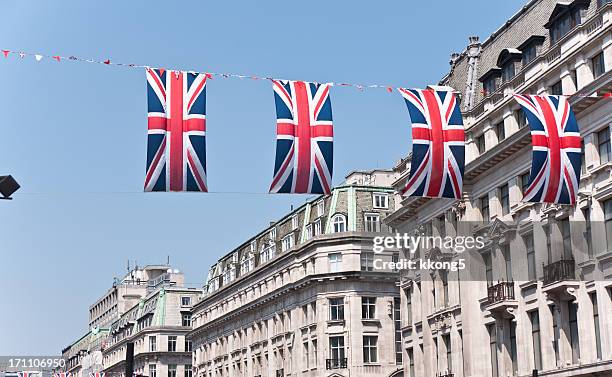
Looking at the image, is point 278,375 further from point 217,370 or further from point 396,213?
point 396,213

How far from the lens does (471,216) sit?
188 ft

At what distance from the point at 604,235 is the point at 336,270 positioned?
40.3 metres

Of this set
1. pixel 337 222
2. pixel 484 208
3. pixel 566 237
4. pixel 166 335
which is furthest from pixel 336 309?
pixel 166 335

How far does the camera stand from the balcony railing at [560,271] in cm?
4647

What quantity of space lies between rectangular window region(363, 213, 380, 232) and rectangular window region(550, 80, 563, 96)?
37109 millimetres

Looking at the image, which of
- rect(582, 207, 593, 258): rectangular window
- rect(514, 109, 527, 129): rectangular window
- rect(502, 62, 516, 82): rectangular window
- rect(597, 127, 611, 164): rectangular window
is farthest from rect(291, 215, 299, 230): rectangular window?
rect(597, 127, 611, 164): rectangular window

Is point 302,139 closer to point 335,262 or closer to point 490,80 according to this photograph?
point 490,80

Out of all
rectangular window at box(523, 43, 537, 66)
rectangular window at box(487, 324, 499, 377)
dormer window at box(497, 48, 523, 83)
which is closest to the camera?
rectangular window at box(523, 43, 537, 66)

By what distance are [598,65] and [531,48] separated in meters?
7.19

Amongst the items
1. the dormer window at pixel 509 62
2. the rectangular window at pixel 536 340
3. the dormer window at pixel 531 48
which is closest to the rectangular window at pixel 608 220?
the rectangular window at pixel 536 340

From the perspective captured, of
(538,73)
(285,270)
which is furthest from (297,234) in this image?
(538,73)

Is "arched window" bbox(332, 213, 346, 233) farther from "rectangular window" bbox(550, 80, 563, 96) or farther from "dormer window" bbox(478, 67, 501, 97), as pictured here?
"rectangular window" bbox(550, 80, 563, 96)

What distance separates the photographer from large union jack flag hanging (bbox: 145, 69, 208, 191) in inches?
1280

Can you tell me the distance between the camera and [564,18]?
4850cm
